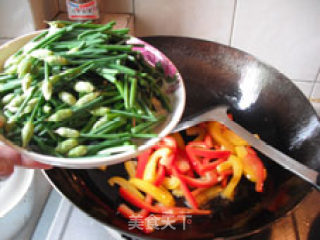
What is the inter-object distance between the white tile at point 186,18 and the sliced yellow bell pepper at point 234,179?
0.57 meters

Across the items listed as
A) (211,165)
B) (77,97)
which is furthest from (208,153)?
(77,97)

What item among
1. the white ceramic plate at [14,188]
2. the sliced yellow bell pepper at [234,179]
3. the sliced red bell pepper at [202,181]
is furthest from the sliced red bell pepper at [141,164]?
the white ceramic plate at [14,188]

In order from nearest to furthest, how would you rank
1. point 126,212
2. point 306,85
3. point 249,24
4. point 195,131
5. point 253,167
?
point 126,212
point 253,167
point 195,131
point 249,24
point 306,85

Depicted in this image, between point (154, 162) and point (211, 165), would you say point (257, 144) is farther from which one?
point (154, 162)

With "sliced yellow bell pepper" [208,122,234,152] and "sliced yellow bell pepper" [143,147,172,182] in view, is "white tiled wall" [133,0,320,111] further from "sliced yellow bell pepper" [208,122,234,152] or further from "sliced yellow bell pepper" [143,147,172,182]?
"sliced yellow bell pepper" [143,147,172,182]

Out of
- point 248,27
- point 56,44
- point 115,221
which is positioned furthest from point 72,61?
point 248,27

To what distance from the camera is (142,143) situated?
24.4 inches

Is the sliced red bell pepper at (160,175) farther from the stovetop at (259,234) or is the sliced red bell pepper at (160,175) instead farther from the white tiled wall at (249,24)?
the white tiled wall at (249,24)

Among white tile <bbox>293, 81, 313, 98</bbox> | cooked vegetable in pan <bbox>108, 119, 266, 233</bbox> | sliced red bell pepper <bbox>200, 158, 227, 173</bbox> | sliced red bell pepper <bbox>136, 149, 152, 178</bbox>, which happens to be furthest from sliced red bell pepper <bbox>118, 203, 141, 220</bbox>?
white tile <bbox>293, 81, 313, 98</bbox>

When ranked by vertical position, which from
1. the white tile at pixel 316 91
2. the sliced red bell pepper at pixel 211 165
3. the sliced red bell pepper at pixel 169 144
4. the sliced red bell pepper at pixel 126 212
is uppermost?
the sliced red bell pepper at pixel 169 144

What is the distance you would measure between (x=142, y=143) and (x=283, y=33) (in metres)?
0.86

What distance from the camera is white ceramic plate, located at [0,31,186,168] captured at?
1.84 ft

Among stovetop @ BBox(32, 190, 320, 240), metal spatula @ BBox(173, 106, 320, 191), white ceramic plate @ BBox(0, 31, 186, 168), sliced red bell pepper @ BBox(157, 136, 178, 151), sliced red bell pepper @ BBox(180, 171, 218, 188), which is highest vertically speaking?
white ceramic plate @ BBox(0, 31, 186, 168)

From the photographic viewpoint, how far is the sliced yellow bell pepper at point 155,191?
82 cm
